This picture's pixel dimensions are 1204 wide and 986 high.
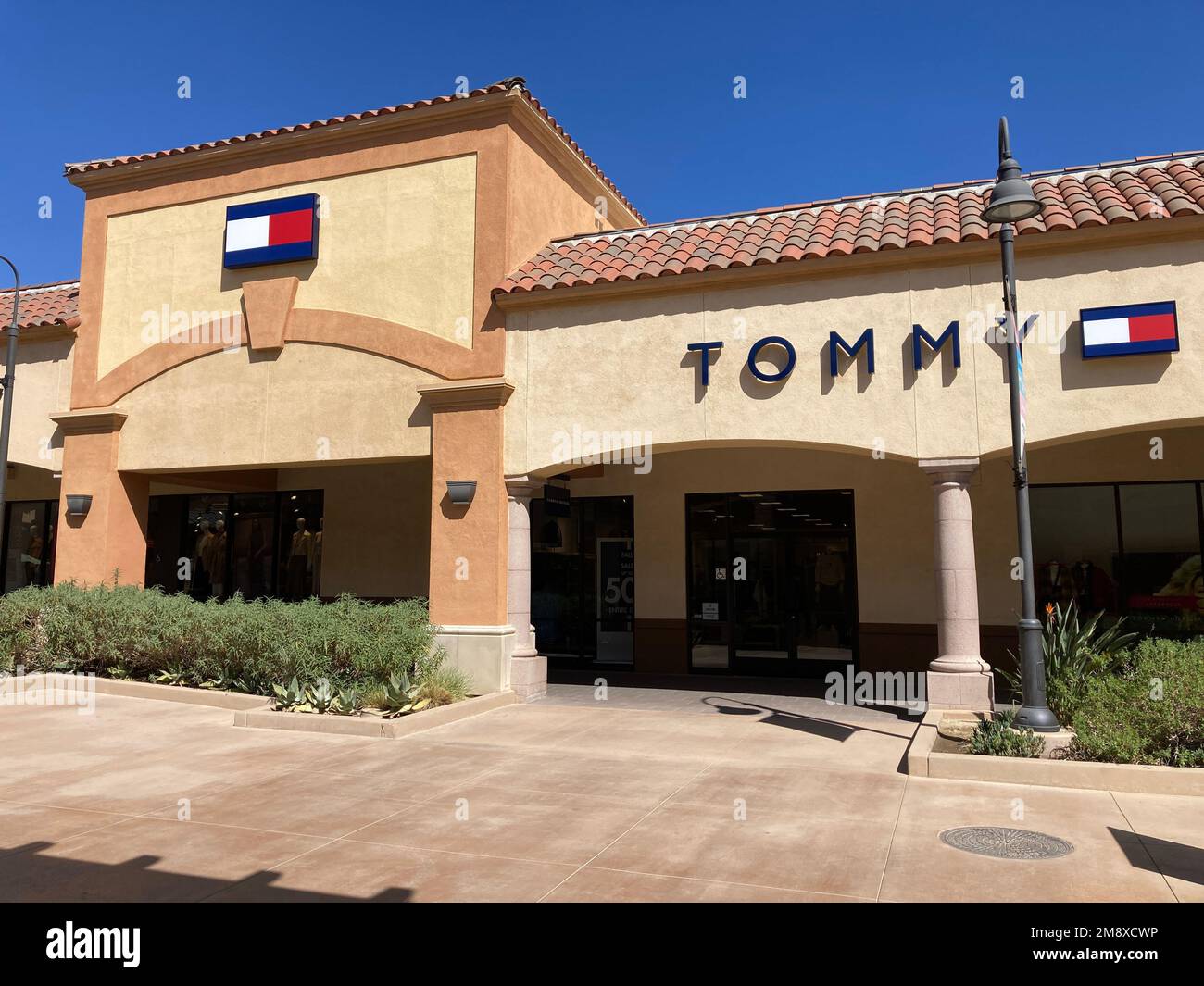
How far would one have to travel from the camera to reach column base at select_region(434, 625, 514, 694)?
12789mm

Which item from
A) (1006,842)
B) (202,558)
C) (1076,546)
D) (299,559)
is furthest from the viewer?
(202,558)

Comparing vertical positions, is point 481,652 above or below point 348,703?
above

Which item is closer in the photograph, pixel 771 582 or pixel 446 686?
pixel 446 686

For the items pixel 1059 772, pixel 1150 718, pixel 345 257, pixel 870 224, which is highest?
pixel 345 257

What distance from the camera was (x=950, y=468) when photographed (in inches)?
443

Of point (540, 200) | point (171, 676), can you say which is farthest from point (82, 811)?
point (540, 200)

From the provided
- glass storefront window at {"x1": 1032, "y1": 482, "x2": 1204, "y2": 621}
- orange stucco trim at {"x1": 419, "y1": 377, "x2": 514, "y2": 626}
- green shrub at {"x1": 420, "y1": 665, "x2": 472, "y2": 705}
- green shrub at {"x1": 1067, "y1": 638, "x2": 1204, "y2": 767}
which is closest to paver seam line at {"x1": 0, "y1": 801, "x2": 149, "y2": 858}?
green shrub at {"x1": 420, "y1": 665, "x2": 472, "y2": 705}

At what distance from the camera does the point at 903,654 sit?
1448 centimetres

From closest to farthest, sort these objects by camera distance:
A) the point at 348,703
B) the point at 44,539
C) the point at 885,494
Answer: the point at 348,703
the point at 885,494
the point at 44,539

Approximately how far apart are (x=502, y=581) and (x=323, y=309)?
5.66 meters

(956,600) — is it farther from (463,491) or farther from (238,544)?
(238,544)

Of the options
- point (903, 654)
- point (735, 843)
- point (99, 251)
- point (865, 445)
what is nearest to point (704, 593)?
point (903, 654)

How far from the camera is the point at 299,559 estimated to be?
61.1ft

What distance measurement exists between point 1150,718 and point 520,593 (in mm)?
8251
